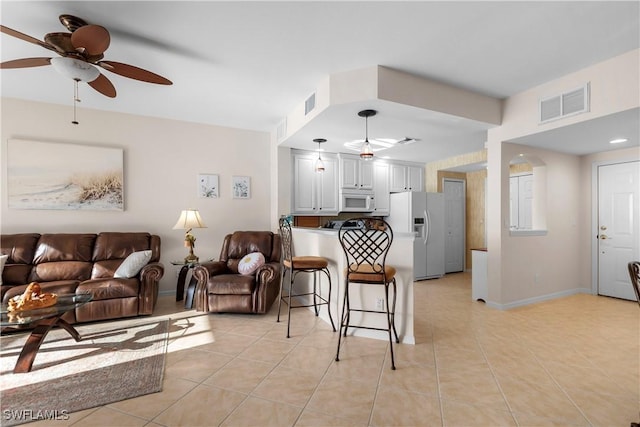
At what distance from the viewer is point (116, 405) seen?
1.84 meters

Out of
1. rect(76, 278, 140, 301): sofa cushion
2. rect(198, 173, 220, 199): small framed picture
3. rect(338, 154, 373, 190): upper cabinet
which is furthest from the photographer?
rect(338, 154, 373, 190): upper cabinet

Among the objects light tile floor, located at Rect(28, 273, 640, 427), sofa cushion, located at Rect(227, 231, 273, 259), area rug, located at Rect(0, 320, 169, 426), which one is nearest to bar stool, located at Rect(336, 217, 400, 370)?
light tile floor, located at Rect(28, 273, 640, 427)

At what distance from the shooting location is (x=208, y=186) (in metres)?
4.62

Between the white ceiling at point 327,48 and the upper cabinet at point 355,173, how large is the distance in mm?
1538

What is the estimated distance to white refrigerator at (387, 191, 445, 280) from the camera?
5.46 metres

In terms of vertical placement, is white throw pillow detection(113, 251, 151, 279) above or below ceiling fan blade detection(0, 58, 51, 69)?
below

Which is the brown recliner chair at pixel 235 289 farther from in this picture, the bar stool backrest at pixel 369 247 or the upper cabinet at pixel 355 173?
the upper cabinet at pixel 355 173

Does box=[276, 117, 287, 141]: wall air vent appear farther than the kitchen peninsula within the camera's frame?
Yes

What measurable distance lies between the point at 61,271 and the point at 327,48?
12.5ft

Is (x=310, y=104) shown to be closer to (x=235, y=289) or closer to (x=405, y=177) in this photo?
(x=235, y=289)

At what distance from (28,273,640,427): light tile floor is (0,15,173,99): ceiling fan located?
7.70 feet

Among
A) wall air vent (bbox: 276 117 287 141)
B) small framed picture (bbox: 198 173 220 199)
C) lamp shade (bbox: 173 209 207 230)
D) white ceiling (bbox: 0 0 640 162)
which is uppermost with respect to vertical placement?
white ceiling (bbox: 0 0 640 162)

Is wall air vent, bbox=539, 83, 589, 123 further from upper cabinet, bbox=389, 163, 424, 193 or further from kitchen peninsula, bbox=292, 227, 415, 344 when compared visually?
upper cabinet, bbox=389, 163, 424, 193

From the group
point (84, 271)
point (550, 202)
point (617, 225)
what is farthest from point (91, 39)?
point (617, 225)
